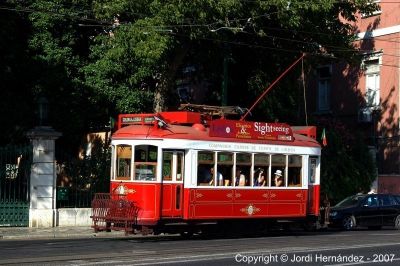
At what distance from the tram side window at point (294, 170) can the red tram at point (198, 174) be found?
0.03 metres

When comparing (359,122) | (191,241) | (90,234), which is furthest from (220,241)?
(359,122)

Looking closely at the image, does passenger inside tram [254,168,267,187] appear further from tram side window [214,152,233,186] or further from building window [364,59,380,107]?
building window [364,59,380,107]

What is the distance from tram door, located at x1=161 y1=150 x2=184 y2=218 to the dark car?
8701 millimetres

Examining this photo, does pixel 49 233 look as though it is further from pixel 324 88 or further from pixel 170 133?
pixel 324 88

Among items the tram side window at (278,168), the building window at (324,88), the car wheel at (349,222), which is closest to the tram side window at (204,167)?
the tram side window at (278,168)

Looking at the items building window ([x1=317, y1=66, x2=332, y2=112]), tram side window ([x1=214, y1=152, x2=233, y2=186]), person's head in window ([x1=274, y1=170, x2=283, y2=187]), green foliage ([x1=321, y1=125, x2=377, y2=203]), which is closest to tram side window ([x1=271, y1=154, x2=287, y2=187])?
person's head in window ([x1=274, y1=170, x2=283, y2=187])

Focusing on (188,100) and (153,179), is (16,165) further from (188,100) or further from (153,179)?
(188,100)

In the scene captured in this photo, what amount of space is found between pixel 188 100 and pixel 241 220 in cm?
1319

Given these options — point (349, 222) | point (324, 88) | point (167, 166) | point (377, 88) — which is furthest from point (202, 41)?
point (324, 88)

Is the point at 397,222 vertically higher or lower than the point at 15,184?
lower

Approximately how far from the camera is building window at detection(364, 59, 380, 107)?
3497cm

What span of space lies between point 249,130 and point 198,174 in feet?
7.34

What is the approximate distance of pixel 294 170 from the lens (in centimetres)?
2155

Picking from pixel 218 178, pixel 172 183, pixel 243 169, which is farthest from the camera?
pixel 243 169
